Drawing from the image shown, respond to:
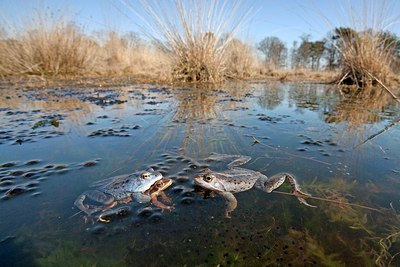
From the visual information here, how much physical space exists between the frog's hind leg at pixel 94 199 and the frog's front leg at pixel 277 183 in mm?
858

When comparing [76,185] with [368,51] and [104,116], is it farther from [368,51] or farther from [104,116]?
[368,51]

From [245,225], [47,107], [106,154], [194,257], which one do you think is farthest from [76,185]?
[47,107]

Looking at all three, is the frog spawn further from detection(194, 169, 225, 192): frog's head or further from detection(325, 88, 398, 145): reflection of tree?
detection(325, 88, 398, 145): reflection of tree

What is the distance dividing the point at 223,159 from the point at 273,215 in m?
0.73

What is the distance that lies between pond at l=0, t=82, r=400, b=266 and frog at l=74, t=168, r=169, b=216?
54mm

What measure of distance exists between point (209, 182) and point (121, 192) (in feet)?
1.65

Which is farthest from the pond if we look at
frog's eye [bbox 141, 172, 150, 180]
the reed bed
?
the reed bed

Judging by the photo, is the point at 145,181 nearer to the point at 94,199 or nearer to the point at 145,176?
the point at 145,176

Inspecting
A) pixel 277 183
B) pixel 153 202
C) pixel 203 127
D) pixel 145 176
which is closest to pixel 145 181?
pixel 145 176

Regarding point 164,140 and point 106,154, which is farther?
point 164,140

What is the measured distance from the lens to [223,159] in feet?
6.37

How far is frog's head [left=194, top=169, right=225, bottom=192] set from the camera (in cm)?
144

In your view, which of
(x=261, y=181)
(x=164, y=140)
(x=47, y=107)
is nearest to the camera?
(x=261, y=181)

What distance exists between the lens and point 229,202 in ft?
4.54
